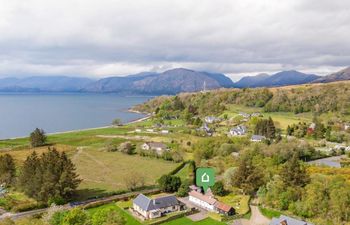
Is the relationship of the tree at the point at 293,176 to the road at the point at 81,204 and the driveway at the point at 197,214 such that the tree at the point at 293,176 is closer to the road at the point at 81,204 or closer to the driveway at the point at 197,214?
the driveway at the point at 197,214

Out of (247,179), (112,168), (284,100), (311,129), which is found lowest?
(112,168)

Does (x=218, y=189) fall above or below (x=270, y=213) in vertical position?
above

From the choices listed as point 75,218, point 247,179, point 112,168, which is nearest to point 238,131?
point 112,168

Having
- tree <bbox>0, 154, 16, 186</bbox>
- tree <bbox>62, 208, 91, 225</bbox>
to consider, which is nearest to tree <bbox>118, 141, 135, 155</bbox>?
tree <bbox>0, 154, 16, 186</bbox>

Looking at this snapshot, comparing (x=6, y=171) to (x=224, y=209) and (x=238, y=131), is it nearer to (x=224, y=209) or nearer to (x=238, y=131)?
(x=224, y=209)

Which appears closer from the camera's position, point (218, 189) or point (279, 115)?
point (218, 189)

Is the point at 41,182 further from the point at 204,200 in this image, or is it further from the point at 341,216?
the point at 341,216
